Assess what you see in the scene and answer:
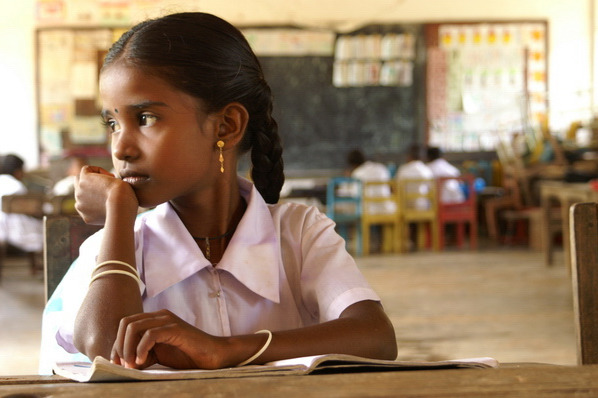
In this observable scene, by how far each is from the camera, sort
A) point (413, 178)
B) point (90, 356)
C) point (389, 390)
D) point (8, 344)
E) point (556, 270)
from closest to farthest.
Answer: point (389, 390)
point (90, 356)
point (8, 344)
point (556, 270)
point (413, 178)

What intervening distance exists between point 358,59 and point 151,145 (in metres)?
7.86

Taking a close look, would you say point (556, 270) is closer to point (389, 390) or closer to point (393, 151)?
point (393, 151)

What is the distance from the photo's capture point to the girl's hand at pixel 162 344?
0.79 metres

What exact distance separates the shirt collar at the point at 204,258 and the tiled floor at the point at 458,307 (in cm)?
225

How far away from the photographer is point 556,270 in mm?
5668

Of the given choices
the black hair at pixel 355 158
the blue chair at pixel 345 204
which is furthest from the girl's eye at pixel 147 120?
the black hair at pixel 355 158

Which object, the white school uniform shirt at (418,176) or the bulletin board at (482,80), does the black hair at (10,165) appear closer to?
the white school uniform shirt at (418,176)

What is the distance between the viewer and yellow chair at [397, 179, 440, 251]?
6.80 meters

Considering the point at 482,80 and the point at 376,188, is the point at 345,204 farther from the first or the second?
the point at 482,80

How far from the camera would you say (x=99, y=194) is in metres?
1.04

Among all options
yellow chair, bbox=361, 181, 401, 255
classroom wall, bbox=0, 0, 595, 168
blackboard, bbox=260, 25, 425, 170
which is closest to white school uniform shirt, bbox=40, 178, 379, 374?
yellow chair, bbox=361, 181, 401, 255

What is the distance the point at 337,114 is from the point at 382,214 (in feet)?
7.11

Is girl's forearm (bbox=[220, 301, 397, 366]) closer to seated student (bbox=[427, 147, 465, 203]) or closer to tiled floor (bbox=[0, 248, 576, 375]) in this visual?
tiled floor (bbox=[0, 248, 576, 375])

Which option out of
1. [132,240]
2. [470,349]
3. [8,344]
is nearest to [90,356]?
[132,240]
